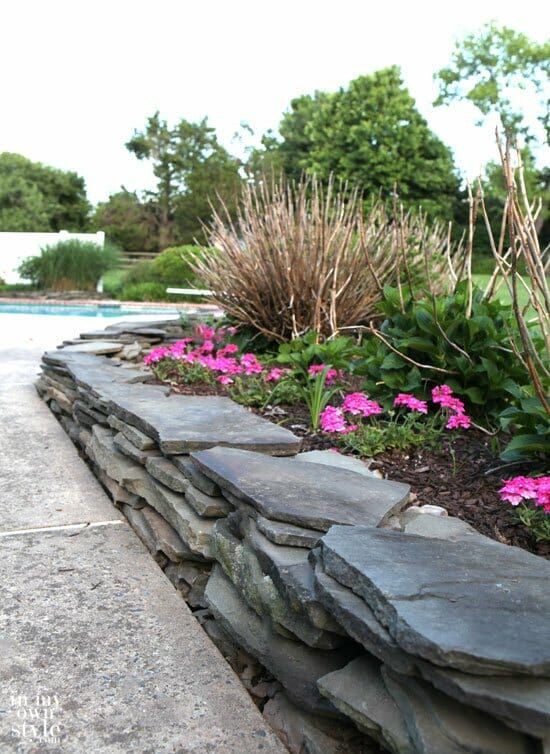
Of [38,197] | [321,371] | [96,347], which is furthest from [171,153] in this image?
[321,371]

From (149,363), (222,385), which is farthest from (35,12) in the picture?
(222,385)

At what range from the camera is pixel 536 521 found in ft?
7.48

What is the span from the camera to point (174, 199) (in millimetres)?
35594

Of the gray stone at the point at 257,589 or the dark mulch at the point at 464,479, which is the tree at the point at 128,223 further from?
the gray stone at the point at 257,589

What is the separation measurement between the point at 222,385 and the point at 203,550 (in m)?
2.40

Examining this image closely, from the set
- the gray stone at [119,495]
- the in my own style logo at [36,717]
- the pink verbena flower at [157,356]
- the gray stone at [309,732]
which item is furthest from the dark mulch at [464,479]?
the pink verbena flower at [157,356]

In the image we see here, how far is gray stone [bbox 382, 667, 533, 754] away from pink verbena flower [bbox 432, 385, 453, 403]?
1939 millimetres

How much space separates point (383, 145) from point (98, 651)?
2740 centimetres

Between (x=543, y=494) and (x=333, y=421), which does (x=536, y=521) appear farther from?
(x=333, y=421)

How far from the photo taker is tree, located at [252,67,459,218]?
27.3 meters

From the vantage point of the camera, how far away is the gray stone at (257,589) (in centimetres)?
160

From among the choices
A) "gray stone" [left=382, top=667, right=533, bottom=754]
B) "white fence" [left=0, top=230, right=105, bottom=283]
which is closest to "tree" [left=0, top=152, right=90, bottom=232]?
"white fence" [left=0, top=230, right=105, bottom=283]

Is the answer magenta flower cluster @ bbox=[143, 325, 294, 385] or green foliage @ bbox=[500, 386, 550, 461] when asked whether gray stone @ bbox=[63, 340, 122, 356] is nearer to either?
magenta flower cluster @ bbox=[143, 325, 294, 385]

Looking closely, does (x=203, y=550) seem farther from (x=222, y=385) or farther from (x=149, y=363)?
(x=149, y=363)
